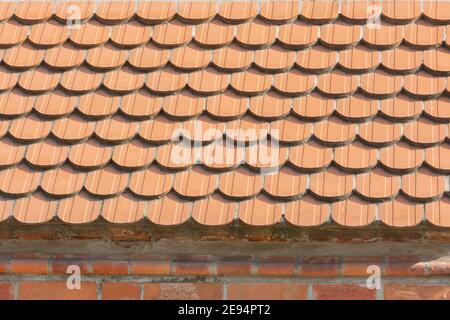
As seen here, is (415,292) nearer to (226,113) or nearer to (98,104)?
(226,113)

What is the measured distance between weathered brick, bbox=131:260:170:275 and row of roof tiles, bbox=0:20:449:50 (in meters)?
1.25

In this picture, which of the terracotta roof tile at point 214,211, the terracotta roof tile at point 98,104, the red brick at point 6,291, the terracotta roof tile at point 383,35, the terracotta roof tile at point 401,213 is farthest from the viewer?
the terracotta roof tile at point 383,35

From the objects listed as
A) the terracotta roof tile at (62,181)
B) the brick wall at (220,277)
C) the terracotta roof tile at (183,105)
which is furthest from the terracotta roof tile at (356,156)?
the terracotta roof tile at (62,181)

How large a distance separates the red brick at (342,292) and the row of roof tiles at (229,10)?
4.86 feet

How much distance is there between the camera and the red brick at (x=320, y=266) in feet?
20.8

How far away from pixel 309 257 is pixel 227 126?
801 mm

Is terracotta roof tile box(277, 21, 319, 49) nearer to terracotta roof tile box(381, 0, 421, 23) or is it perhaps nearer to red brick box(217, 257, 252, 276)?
terracotta roof tile box(381, 0, 421, 23)

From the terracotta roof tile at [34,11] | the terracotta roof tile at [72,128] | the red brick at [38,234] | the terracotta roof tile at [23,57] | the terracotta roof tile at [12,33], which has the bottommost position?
the red brick at [38,234]

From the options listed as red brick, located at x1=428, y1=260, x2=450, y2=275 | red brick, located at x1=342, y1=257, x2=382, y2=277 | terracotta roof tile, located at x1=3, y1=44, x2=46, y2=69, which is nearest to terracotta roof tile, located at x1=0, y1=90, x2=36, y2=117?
terracotta roof tile, located at x1=3, y1=44, x2=46, y2=69

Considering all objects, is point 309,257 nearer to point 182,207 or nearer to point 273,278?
point 273,278

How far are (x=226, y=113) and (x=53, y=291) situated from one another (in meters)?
1.23

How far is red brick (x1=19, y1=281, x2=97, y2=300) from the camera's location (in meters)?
6.48

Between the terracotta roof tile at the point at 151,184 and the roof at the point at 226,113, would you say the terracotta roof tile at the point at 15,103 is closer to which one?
the roof at the point at 226,113
